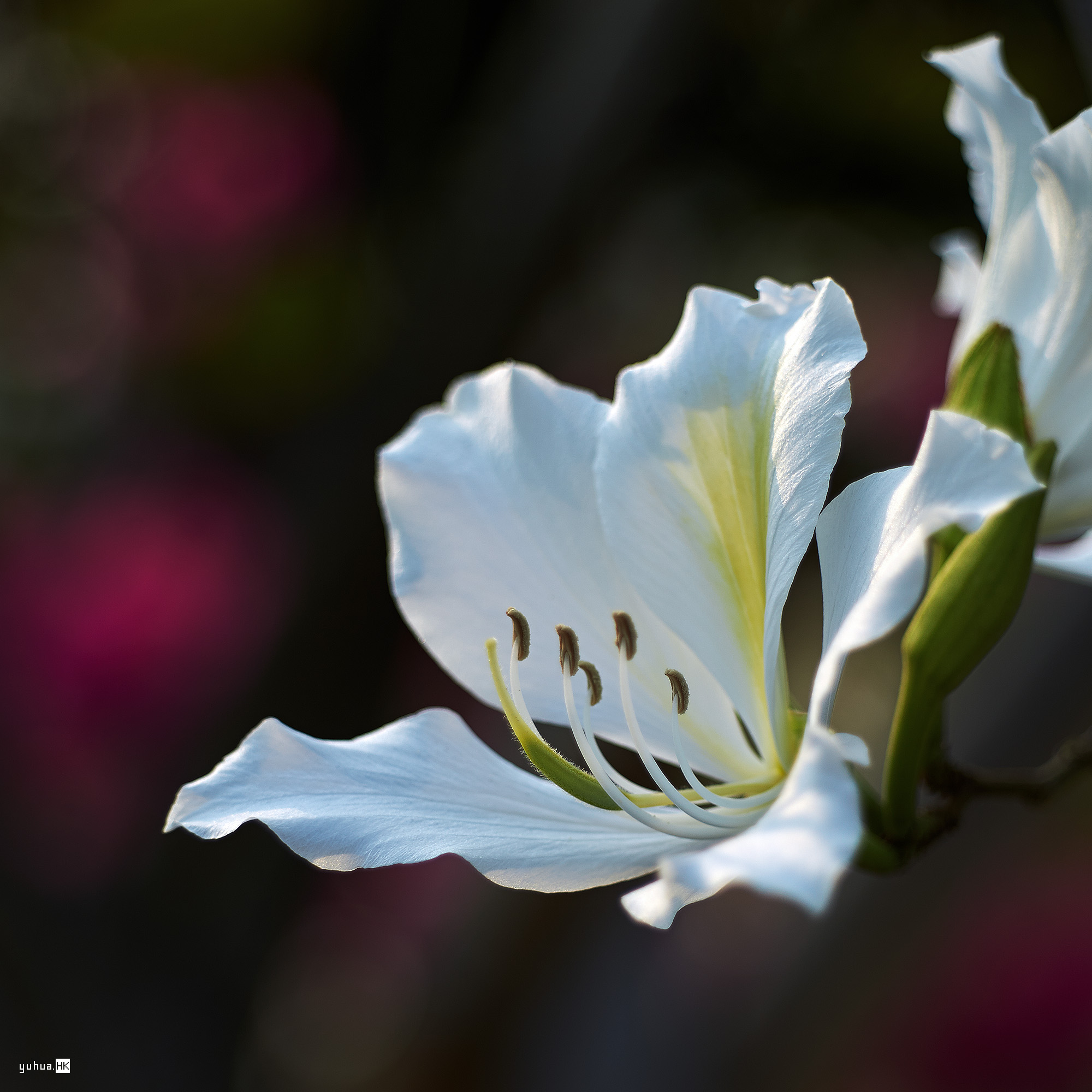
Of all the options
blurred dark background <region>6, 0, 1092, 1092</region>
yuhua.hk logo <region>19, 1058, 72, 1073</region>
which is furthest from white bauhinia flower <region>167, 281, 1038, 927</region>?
yuhua.hk logo <region>19, 1058, 72, 1073</region>

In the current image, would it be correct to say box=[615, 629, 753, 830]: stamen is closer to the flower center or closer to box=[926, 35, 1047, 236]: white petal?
the flower center

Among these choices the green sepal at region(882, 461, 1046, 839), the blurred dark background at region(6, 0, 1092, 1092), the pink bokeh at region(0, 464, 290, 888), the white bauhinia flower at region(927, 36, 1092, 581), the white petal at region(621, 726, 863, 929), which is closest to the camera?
the white petal at region(621, 726, 863, 929)

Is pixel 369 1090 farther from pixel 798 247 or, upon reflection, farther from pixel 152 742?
pixel 798 247

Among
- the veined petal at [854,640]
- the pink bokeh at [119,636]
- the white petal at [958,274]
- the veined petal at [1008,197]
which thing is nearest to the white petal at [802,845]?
the veined petal at [854,640]

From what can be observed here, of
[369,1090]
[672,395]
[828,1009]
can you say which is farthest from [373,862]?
[369,1090]

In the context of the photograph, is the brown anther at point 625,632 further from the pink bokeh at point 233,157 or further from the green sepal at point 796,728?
the pink bokeh at point 233,157

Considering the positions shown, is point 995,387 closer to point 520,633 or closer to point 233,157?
point 520,633
